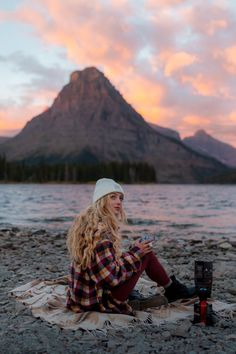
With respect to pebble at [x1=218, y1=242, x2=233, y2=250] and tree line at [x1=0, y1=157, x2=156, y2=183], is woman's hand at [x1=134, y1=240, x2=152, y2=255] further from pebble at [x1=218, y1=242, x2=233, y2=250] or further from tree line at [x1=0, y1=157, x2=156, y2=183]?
tree line at [x1=0, y1=157, x2=156, y2=183]

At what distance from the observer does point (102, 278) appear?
6.78m

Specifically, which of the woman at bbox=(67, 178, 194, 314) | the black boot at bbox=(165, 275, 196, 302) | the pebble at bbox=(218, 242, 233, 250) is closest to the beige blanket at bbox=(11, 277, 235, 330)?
the black boot at bbox=(165, 275, 196, 302)

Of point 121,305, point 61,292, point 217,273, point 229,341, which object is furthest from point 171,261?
point 229,341

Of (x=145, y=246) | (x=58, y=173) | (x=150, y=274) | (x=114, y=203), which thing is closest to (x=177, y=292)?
(x=150, y=274)

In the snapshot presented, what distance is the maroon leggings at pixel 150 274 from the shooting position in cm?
709

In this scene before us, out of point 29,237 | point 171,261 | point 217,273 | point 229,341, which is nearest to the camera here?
point 229,341

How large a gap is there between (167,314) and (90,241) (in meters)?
2.00

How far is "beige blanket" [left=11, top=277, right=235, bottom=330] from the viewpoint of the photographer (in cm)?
684

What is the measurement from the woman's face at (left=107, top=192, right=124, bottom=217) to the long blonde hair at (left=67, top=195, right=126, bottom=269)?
0.05 metres

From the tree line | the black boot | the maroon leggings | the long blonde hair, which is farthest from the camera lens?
the tree line

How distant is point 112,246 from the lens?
6.73m

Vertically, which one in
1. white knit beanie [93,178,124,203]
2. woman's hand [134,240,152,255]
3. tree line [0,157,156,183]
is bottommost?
woman's hand [134,240,152,255]

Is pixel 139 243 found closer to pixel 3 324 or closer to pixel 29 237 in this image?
pixel 3 324

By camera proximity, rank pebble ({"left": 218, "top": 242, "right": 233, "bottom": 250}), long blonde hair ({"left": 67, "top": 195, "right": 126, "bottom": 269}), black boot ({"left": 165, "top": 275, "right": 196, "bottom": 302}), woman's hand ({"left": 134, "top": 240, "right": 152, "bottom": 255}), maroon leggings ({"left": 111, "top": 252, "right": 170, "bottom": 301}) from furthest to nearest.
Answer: pebble ({"left": 218, "top": 242, "right": 233, "bottom": 250})
black boot ({"left": 165, "top": 275, "right": 196, "bottom": 302})
woman's hand ({"left": 134, "top": 240, "right": 152, "bottom": 255})
maroon leggings ({"left": 111, "top": 252, "right": 170, "bottom": 301})
long blonde hair ({"left": 67, "top": 195, "right": 126, "bottom": 269})
